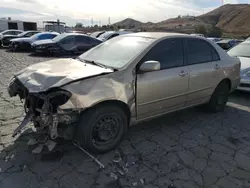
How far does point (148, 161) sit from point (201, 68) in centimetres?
207

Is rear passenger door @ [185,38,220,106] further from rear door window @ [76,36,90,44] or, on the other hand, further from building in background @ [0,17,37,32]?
building in background @ [0,17,37,32]

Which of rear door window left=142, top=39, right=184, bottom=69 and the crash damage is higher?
rear door window left=142, top=39, right=184, bottom=69

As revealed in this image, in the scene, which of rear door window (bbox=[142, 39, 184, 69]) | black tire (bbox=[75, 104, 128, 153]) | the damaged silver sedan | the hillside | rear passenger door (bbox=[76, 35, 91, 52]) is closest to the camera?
the damaged silver sedan

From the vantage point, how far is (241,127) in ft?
14.0

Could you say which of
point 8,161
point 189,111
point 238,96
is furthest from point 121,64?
point 238,96

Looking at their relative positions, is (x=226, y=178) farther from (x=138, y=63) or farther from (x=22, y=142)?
(x=22, y=142)

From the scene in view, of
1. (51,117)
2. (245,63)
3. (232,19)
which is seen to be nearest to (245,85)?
(245,63)

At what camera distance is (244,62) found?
656 centimetres

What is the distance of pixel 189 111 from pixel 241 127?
1082mm

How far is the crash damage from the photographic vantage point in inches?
108

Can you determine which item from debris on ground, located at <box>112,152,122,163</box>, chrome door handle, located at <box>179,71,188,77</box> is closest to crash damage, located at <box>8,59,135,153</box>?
debris on ground, located at <box>112,152,122,163</box>

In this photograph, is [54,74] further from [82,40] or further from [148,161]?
[82,40]

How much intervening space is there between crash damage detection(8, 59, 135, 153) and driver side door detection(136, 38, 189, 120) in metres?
0.24

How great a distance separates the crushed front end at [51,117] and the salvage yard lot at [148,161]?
26cm
